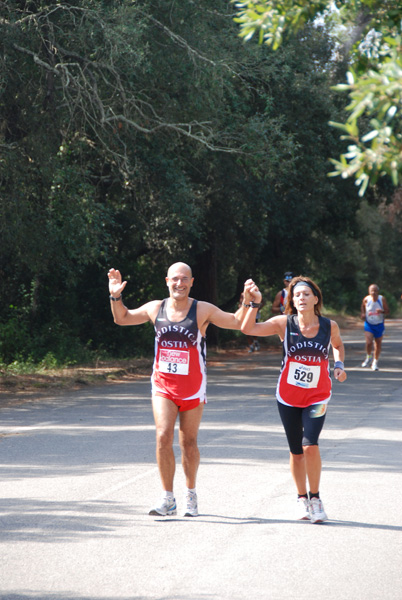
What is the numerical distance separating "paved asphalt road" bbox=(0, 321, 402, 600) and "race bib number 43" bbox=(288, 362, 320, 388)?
3.45ft

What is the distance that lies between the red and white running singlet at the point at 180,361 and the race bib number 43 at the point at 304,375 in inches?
27.6

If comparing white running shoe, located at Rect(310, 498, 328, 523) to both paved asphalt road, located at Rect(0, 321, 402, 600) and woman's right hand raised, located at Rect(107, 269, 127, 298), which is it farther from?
woman's right hand raised, located at Rect(107, 269, 127, 298)

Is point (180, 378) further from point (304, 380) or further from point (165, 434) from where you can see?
point (304, 380)

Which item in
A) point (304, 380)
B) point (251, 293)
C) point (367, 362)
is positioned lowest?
point (367, 362)

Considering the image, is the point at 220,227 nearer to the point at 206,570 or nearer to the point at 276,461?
the point at 276,461

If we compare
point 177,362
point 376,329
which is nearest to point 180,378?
point 177,362

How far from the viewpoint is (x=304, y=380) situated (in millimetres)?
6672

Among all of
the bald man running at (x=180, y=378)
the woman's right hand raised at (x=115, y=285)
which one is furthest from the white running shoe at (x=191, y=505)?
the woman's right hand raised at (x=115, y=285)

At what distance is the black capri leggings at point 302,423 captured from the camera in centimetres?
656

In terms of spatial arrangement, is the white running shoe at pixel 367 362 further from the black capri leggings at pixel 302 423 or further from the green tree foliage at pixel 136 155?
the black capri leggings at pixel 302 423

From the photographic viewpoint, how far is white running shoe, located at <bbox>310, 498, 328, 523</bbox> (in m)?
6.53

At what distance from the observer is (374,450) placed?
9.56 metres

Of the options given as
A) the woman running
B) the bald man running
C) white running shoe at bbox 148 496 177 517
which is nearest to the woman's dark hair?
the woman running

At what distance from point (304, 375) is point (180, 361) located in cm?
96
